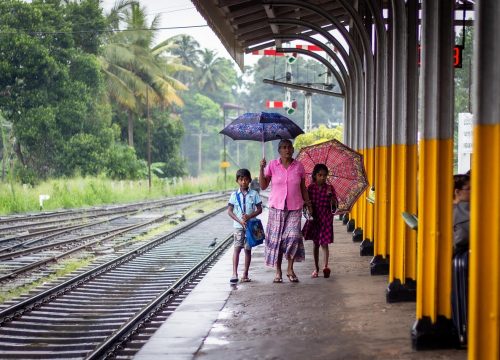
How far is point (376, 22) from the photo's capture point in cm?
1020

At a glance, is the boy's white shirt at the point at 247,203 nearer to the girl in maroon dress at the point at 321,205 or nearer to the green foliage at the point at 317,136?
the girl in maroon dress at the point at 321,205

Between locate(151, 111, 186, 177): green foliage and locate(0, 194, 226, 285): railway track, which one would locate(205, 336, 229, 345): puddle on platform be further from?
locate(151, 111, 186, 177): green foliage

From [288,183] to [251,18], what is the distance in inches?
245

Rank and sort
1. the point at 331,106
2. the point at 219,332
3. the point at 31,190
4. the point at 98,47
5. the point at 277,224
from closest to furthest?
the point at 219,332 → the point at 277,224 → the point at 31,190 → the point at 98,47 → the point at 331,106

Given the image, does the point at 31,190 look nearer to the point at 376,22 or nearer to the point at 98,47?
the point at 98,47

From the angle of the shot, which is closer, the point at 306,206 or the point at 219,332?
the point at 219,332

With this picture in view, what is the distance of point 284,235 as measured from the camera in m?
9.77

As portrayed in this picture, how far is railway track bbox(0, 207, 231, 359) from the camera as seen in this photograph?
787 centimetres

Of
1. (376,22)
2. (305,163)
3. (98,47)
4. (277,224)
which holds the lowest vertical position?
(277,224)

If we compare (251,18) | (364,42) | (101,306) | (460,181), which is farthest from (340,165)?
(251,18)

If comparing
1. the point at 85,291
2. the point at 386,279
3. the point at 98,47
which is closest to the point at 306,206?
the point at 386,279

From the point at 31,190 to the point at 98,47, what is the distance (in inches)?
495

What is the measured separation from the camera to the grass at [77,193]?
1176 inches

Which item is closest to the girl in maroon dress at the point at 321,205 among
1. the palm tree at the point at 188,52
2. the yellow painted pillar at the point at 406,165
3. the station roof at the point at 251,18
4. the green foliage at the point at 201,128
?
the yellow painted pillar at the point at 406,165
